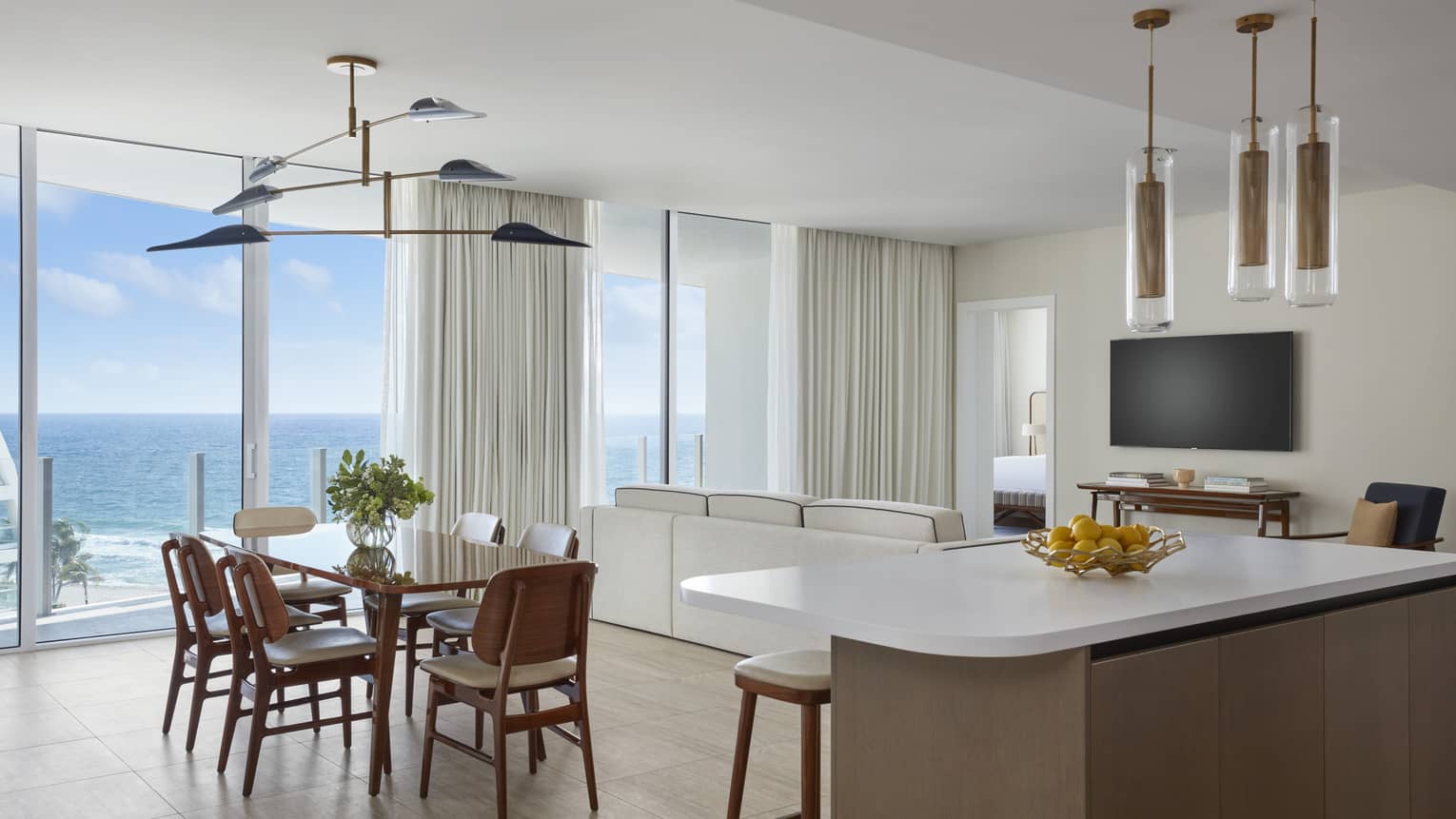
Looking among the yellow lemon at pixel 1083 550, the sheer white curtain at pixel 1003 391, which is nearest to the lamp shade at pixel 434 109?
the yellow lemon at pixel 1083 550

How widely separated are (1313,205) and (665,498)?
394cm

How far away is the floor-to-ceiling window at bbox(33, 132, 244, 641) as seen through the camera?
6.41 metres

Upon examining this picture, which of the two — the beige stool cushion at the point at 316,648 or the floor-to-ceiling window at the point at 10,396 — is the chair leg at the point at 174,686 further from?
the floor-to-ceiling window at the point at 10,396

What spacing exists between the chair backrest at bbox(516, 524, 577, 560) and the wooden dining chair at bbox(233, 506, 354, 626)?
2.68 feet

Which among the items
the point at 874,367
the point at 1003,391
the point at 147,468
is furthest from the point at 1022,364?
the point at 147,468

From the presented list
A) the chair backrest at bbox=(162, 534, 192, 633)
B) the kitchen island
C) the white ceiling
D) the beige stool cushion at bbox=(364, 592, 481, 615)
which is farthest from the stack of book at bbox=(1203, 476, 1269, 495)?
the chair backrest at bbox=(162, 534, 192, 633)

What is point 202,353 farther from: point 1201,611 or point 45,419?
point 1201,611

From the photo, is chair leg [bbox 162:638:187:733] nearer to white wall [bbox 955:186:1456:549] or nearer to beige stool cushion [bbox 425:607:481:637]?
beige stool cushion [bbox 425:607:481:637]

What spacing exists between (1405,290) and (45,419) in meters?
18.6

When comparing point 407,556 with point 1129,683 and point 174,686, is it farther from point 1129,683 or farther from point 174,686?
point 1129,683

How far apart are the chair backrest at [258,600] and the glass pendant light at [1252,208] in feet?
9.23

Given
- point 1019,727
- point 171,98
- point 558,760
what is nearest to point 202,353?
point 171,98

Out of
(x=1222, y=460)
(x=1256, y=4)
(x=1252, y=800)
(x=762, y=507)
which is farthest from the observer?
(x=1222, y=460)

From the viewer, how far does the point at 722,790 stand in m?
3.51
